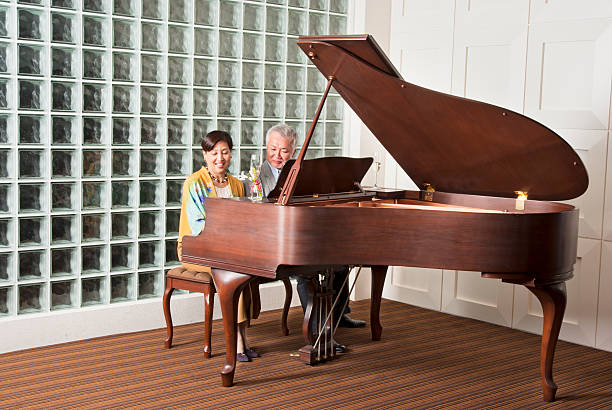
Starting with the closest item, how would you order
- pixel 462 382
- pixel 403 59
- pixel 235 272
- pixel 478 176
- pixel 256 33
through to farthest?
pixel 235 272 < pixel 462 382 < pixel 478 176 < pixel 256 33 < pixel 403 59

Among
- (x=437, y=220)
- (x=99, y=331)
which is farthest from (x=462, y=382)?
(x=99, y=331)

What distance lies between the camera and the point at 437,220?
3158mm

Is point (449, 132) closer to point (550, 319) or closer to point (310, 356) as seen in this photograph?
point (550, 319)

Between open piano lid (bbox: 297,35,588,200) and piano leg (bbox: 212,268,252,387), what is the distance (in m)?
1.07

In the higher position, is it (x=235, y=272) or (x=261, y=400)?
(x=235, y=272)

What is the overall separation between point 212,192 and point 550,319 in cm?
191

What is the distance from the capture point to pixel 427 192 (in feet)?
13.9

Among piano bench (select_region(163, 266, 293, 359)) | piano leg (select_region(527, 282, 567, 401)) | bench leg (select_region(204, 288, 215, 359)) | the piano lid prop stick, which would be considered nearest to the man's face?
piano bench (select_region(163, 266, 293, 359))

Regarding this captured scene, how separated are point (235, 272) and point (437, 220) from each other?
957 millimetres

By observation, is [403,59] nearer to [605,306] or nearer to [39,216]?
[605,306]

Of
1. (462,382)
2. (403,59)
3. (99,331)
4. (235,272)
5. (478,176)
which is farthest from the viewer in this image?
A: (403,59)

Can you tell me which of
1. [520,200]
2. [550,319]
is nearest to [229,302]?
[550,319]

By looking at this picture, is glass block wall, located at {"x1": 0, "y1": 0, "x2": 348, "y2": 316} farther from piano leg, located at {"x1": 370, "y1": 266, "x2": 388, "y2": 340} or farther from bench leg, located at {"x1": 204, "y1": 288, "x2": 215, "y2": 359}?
piano leg, located at {"x1": 370, "y1": 266, "x2": 388, "y2": 340}

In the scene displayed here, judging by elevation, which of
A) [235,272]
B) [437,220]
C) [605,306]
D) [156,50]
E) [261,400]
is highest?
[156,50]
